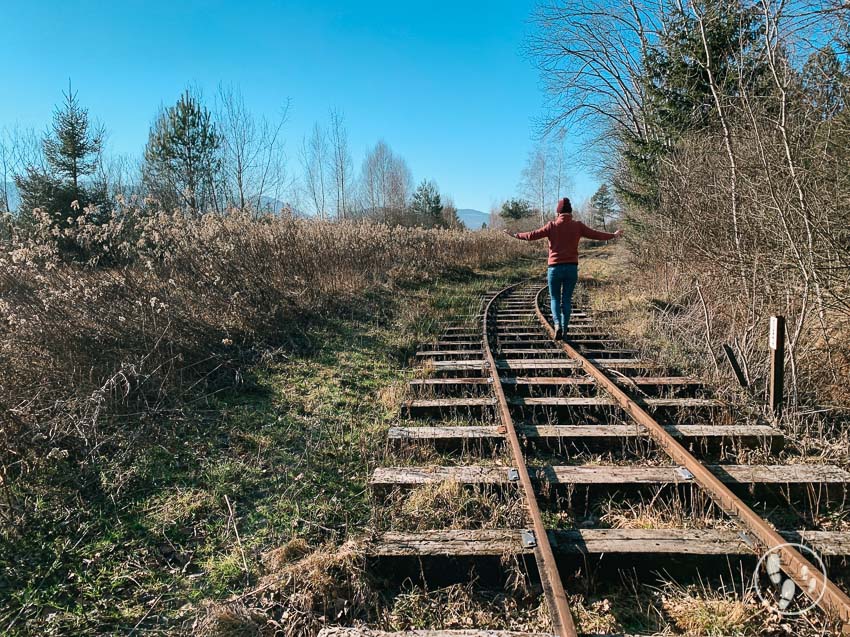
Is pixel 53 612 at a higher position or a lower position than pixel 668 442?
lower

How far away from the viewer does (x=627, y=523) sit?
10.2 feet

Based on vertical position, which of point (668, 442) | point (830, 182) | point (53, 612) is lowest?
point (53, 612)

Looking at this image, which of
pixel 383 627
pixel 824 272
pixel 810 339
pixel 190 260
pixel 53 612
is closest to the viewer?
pixel 383 627

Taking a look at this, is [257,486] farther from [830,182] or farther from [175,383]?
[830,182]

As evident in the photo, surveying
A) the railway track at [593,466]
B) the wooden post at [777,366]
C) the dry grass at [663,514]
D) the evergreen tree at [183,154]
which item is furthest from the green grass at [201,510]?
the evergreen tree at [183,154]

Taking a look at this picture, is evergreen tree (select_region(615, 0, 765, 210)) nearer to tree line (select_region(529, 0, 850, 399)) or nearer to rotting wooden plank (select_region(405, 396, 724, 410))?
tree line (select_region(529, 0, 850, 399))

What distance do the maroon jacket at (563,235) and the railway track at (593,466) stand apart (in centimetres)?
149

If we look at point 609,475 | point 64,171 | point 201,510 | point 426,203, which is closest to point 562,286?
point 609,475

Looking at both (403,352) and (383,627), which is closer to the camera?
(383,627)

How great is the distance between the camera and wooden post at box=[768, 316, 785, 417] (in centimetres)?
470

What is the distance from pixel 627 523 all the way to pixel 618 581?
0.53 m

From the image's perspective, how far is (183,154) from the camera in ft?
96.4

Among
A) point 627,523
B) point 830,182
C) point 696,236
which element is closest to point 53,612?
point 627,523

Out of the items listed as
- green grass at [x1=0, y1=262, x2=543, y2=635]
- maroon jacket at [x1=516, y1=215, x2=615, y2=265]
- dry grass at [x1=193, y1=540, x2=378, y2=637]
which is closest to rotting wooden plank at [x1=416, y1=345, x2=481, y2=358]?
green grass at [x1=0, y1=262, x2=543, y2=635]
